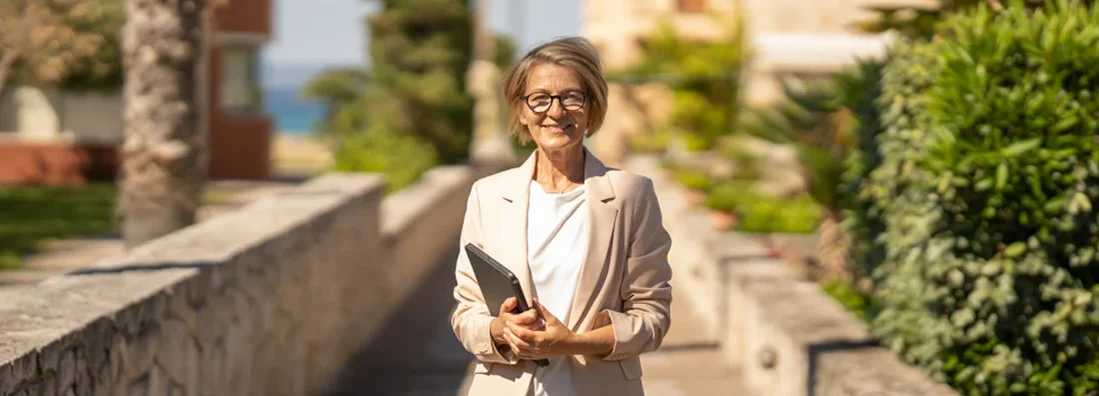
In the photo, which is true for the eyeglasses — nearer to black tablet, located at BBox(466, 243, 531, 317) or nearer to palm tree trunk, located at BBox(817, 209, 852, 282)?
black tablet, located at BBox(466, 243, 531, 317)

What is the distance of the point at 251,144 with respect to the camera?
36.2 metres

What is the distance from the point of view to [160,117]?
10.6m

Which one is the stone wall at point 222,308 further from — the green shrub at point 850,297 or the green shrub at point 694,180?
the green shrub at point 694,180

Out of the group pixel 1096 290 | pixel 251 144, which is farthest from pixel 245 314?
pixel 251 144

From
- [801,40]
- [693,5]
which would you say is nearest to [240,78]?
[693,5]

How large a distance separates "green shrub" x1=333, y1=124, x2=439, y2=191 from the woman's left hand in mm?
15998

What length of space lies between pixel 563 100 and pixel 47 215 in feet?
72.3

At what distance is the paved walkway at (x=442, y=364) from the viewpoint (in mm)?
10547

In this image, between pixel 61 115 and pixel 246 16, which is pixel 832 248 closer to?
pixel 61 115

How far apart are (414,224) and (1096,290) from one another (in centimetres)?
1170


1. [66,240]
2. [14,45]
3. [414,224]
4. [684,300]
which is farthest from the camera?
[14,45]

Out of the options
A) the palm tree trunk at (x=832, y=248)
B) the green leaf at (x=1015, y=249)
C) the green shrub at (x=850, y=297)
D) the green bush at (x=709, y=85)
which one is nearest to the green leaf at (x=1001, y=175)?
the green leaf at (x=1015, y=249)

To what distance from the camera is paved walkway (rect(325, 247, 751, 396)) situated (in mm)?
10547

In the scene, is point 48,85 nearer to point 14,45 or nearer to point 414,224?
point 14,45
